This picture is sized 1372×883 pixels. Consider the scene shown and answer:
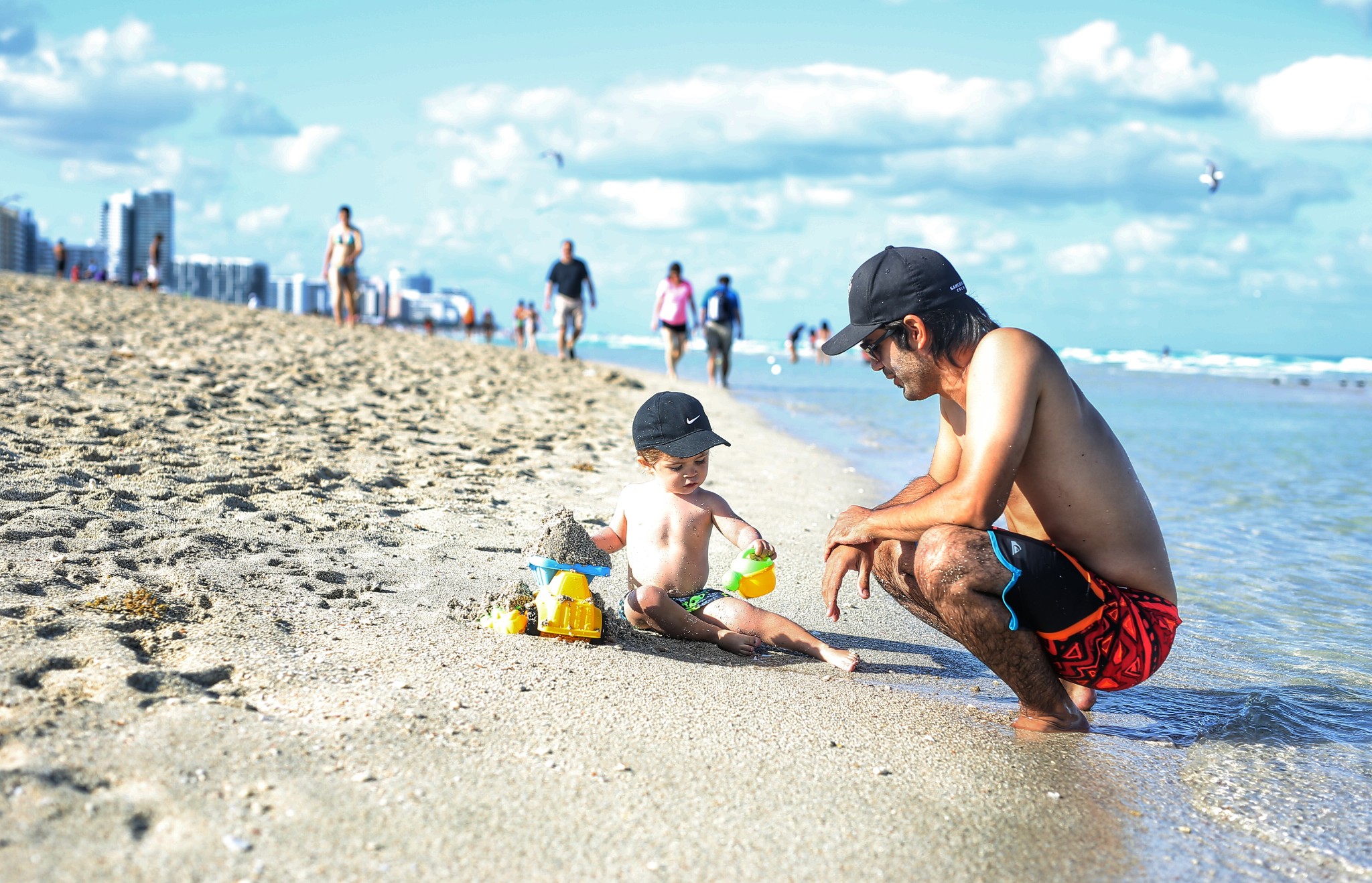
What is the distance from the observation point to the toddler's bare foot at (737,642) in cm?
359

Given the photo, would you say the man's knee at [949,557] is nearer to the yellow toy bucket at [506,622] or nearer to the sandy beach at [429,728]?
the sandy beach at [429,728]

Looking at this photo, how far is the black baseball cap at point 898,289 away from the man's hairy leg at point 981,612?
0.61 m

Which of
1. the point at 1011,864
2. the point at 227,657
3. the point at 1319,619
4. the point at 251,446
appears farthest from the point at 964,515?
the point at 251,446

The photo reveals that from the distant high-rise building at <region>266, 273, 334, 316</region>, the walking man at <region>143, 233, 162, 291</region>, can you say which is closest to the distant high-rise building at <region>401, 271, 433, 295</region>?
the distant high-rise building at <region>266, 273, 334, 316</region>

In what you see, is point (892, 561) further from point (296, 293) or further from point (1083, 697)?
point (296, 293)

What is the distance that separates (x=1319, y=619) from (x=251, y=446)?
5629 mm

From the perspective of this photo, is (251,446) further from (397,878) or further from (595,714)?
A: (397,878)

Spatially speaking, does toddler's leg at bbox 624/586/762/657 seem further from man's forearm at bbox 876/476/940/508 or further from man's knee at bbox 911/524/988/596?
man's knee at bbox 911/524/988/596

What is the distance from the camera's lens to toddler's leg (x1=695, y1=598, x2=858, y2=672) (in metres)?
3.58

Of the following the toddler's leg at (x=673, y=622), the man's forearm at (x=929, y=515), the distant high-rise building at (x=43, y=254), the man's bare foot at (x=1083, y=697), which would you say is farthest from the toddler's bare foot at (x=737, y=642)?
the distant high-rise building at (x=43, y=254)

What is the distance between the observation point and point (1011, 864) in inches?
81.9

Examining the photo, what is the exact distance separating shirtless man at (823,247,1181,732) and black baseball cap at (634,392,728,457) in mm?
723

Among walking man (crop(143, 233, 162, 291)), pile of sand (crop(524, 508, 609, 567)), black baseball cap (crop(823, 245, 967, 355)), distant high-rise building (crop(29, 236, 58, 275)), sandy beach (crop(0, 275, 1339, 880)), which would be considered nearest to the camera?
sandy beach (crop(0, 275, 1339, 880))

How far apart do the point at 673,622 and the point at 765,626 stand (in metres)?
0.34
